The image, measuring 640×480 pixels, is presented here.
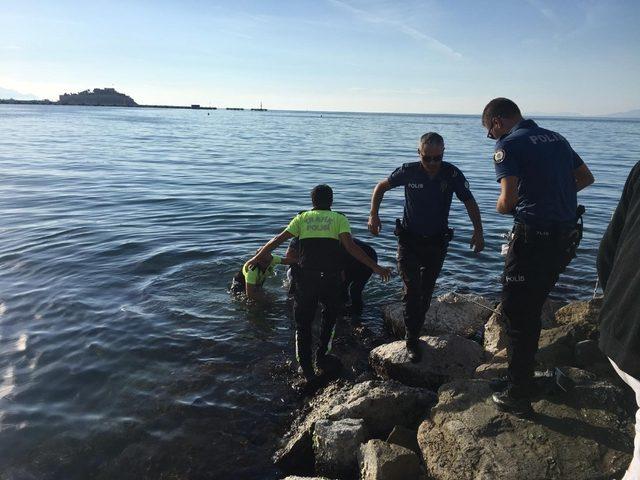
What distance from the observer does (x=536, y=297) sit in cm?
406

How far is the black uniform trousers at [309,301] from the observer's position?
223 inches

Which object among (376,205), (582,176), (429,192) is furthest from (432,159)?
(582,176)

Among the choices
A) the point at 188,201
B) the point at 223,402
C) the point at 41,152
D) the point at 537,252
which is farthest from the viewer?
the point at 41,152

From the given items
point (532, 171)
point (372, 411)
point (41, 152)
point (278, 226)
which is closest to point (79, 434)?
point (372, 411)

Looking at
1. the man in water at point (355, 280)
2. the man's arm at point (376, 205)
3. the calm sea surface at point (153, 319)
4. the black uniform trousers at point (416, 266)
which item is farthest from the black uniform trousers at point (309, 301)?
the man in water at point (355, 280)

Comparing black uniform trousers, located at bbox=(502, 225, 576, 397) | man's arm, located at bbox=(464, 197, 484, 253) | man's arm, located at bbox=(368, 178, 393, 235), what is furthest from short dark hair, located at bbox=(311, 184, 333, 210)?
black uniform trousers, located at bbox=(502, 225, 576, 397)

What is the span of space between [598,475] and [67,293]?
27.3 feet

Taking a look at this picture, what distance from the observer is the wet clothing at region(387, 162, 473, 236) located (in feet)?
17.6

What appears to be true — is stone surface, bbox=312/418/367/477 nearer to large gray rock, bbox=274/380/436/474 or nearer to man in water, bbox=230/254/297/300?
large gray rock, bbox=274/380/436/474

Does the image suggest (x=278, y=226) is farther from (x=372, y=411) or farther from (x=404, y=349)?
(x=372, y=411)

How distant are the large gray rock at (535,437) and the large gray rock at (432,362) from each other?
0.94m

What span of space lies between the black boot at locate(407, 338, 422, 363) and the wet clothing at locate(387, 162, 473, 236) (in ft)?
4.27

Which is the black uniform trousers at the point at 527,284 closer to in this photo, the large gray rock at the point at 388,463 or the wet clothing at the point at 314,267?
the large gray rock at the point at 388,463

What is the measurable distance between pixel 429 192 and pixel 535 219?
4.97 feet
